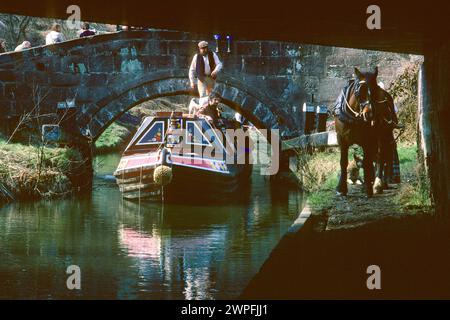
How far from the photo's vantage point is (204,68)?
19.0 meters

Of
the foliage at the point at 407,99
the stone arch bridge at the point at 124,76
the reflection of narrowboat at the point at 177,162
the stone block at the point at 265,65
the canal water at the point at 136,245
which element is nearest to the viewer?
the canal water at the point at 136,245

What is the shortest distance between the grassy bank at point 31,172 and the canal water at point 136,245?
432 mm

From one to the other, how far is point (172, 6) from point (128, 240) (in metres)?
5.09

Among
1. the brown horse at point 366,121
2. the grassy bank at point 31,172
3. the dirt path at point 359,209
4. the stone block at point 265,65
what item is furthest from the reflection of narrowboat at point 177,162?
the brown horse at point 366,121

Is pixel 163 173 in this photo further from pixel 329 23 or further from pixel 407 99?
pixel 329 23

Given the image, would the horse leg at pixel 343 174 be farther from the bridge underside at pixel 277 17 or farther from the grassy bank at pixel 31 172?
the grassy bank at pixel 31 172

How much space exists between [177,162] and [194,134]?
1043 mm

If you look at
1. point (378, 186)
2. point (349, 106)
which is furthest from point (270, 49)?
point (349, 106)

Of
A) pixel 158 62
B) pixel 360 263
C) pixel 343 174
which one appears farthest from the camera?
pixel 158 62

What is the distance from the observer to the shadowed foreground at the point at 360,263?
631 centimetres

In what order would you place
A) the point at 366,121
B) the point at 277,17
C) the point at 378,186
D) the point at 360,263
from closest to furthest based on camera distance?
1. the point at 360,263
2. the point at 277,17
3. the point at 366,121
4. the point at 378,186

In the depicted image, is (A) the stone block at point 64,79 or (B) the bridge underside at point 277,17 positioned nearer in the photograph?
(B) the bridge underside at point 277,17

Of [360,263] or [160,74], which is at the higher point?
[160,74]
